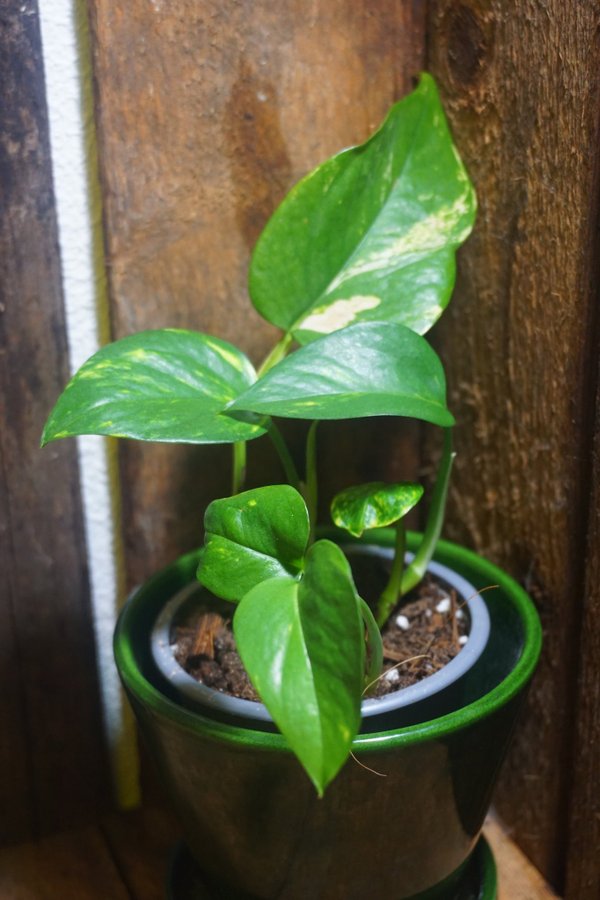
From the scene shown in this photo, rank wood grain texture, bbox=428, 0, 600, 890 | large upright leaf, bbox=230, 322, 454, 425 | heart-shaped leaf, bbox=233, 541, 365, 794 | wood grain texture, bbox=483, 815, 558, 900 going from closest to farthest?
heart-shaped leaf, bbox=233, 541, 365, 794 → large upright leaf, bbox=230, 322, 454, 425 → wood grain texture, bbox=428, 0, 600, 890 → wood grain texture, bbox=483, 815, 558, 900

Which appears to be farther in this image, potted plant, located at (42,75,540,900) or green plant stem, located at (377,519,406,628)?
green plant stem, located at (377,519,406,628)

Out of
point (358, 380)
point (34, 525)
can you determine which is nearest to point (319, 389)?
point (358, 380)

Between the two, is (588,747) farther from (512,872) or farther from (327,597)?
(327,597)

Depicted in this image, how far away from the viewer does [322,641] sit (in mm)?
530

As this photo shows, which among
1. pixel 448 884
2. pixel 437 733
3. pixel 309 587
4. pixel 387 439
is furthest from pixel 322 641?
pixel 387 439

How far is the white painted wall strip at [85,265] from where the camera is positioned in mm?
789

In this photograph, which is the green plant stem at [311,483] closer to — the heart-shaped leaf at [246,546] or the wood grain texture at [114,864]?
the heart-shaped leaf at [246,546]

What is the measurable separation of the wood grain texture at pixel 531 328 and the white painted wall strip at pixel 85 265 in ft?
1.09

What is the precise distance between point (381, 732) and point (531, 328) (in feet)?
1.22

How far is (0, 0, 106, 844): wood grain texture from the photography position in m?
0.78

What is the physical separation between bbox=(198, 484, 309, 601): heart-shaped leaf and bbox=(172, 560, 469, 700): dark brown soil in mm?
131

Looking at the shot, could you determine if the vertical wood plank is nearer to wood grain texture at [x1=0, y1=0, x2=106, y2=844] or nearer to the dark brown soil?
the dark brown soil

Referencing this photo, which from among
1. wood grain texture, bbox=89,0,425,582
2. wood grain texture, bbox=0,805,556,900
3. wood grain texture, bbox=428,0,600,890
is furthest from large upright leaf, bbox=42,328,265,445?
wood grain texture, bbox=0,805,556,900

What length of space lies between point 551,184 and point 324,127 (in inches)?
9.3
